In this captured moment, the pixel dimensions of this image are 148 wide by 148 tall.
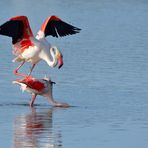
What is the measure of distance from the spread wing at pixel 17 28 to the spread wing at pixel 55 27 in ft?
1.33

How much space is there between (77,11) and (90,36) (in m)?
12.4

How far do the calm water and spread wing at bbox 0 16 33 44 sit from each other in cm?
101

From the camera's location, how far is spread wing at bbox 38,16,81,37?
17.7m

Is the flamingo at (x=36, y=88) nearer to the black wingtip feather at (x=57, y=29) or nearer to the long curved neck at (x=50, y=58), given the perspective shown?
the long curved neck at (x=50, y=58)

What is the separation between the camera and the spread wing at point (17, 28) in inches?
667

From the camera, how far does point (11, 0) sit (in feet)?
158

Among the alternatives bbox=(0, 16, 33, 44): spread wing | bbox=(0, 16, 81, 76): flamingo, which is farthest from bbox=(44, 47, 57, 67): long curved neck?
bbox=(0, 16, 33, 44): spread wing

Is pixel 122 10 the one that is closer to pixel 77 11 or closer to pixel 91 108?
pixel 77 11

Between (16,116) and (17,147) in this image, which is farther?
(16,116)

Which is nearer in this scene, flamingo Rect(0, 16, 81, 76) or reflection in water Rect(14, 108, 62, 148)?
Answer: reflection in water Rect(14, 108, 62, 148)

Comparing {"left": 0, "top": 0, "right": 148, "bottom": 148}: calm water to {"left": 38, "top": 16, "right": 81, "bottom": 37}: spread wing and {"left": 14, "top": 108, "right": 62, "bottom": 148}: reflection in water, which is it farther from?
{"left": 38, "top": 16, "right": 81, "bottom": 37}: spread wing

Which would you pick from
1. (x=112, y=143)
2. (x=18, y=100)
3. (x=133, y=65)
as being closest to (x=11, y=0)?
(x=133, y=65)

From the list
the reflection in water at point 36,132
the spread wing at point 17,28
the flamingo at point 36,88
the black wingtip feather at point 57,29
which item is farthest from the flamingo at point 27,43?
the reflection in water at point 36,132

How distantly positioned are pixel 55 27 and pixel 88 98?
187 cm
